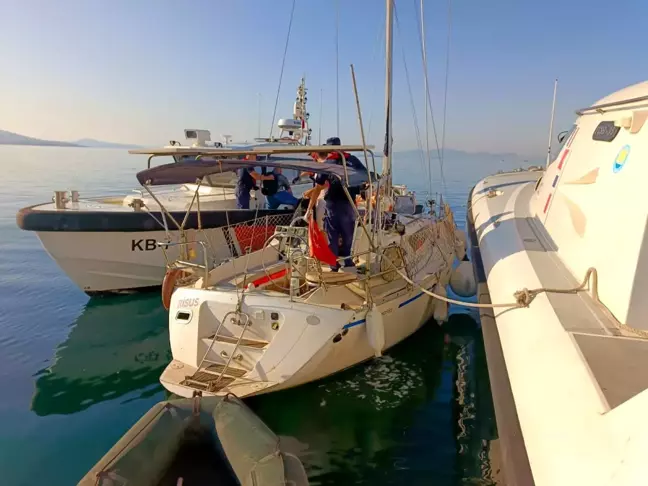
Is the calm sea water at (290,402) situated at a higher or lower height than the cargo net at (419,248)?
lower

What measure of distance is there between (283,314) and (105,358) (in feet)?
10.7

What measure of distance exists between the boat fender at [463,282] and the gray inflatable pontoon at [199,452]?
17.4 feet

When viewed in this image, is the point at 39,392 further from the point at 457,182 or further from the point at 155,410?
the point at 457,182

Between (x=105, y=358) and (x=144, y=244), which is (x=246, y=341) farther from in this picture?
(x=144, y=244)

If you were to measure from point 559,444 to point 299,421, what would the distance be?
11.2ft

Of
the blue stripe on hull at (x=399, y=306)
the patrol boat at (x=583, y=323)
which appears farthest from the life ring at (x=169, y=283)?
the patrol boat at (x=583, y=323)

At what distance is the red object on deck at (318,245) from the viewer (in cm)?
641

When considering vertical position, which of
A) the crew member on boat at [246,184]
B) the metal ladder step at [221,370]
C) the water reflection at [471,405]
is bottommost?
the water reflection at [471,405]

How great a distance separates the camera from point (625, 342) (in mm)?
2887

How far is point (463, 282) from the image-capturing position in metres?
8.32

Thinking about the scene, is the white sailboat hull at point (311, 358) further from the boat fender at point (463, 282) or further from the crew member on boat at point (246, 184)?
the crew member on boat at point (246, 184)

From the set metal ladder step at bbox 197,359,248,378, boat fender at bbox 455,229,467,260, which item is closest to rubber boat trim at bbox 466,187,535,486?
metal ladder step at bbox 197,359,248,378

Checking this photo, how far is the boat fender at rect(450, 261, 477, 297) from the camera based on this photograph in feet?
27.3

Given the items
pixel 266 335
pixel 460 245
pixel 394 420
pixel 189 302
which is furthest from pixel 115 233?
pixel 460 245
